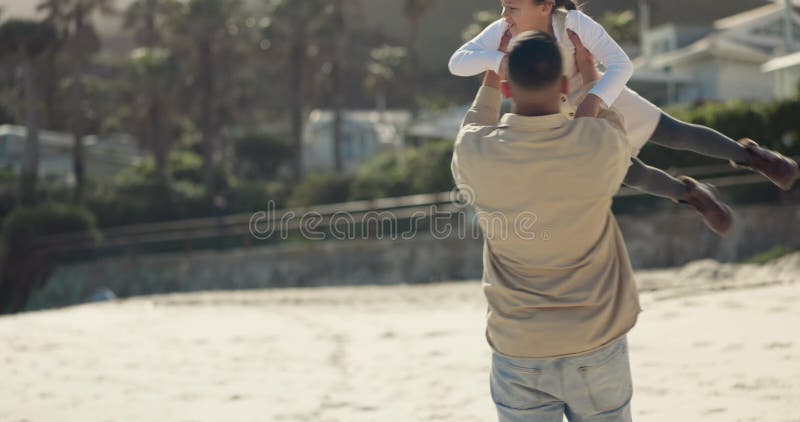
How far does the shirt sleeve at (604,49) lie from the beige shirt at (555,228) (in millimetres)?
271

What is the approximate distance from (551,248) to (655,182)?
0.80 meters

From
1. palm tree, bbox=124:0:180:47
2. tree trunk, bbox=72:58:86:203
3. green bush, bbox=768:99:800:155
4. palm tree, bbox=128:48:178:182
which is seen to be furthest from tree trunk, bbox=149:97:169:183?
green bush, bbox=768:99:800:155

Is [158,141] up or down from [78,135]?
down

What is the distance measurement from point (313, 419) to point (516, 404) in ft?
9.24

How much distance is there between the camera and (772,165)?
11.1 ft

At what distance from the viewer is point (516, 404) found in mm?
2799

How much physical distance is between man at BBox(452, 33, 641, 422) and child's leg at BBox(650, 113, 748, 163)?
754mm

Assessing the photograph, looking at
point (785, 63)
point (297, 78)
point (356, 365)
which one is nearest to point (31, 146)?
point (297, 78)

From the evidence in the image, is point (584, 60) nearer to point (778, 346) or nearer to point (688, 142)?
point (688, 142)

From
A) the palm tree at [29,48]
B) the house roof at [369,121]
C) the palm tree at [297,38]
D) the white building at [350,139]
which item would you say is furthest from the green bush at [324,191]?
the white building at [350,139]

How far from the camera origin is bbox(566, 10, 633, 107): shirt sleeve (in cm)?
299

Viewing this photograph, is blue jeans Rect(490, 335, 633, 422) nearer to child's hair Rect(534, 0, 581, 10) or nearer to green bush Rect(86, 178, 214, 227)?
child's hair Rect(534, 0, 581, 10)

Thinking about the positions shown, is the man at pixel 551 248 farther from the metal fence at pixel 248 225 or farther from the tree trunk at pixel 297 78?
the tree trunk at pixel 297 78

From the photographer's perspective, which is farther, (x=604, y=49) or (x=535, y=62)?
(x=604, y=49)
